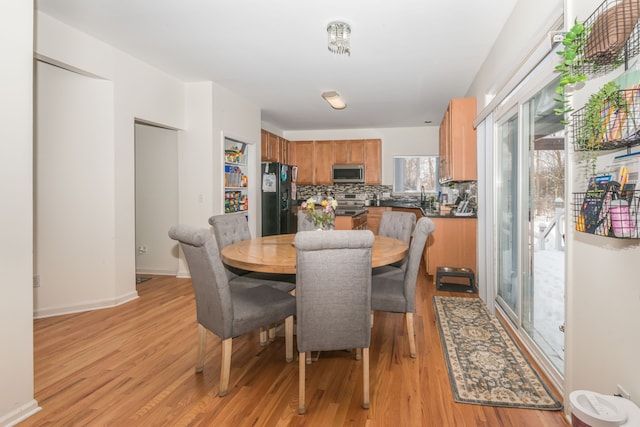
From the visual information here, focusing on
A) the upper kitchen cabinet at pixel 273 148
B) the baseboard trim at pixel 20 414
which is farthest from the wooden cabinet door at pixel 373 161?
the baseboard trim at pixel 20 414

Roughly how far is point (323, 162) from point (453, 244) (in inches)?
145

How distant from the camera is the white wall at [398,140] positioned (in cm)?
735

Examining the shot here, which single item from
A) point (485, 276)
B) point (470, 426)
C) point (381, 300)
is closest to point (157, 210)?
point (381, 300)

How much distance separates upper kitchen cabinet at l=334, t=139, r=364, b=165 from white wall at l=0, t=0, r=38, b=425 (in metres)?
5.87

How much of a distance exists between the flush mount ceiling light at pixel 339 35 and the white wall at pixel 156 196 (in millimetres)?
2691

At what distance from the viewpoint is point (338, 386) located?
7.02 ft

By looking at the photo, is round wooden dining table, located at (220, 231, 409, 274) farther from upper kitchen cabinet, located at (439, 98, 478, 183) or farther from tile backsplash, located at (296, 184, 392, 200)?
tile backsplash, located at (296, 184, 392, 200)

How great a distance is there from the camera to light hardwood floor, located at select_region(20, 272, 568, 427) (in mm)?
1827

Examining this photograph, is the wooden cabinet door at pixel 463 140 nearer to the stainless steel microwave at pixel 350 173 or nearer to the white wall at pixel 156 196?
the stainless steel microwave at pixel 350 173

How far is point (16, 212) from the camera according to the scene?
1840mm

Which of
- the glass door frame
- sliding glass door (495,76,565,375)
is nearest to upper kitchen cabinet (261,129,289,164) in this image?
the glass door frame

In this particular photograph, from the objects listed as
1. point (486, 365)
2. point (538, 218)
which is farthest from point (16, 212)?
point (538, 218)

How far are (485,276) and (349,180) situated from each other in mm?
3973

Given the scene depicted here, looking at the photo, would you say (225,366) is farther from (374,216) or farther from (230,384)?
(374,216)
